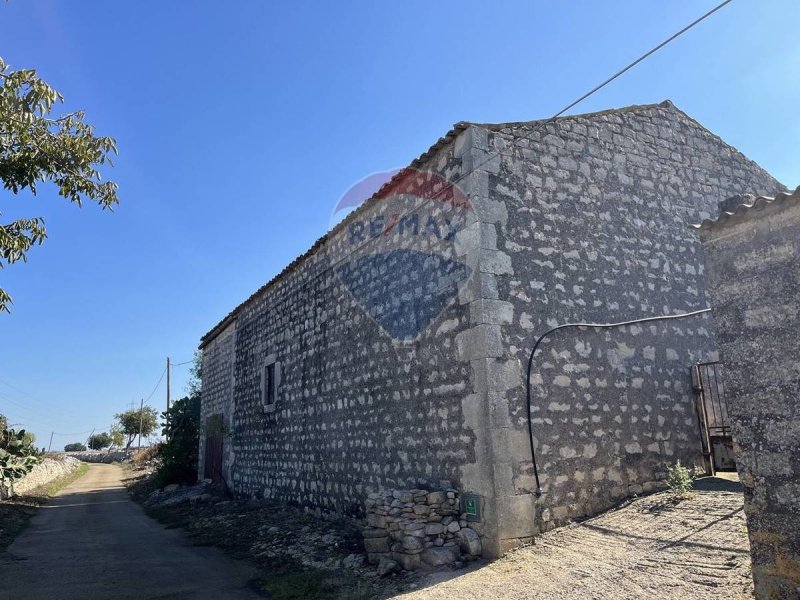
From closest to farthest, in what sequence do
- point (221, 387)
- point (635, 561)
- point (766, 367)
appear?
point (766, 367)
point (635, 561)
point (221, 387)

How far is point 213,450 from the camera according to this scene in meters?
17.0

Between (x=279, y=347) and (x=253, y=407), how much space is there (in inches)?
83.0

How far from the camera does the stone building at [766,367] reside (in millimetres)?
3615

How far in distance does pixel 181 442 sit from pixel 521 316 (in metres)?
17.1

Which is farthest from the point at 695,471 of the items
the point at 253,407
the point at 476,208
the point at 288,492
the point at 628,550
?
the point at 253,407

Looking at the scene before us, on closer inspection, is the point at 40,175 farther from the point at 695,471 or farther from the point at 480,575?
the point at 695,471

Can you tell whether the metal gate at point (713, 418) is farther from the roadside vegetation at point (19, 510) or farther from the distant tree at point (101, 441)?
the distant tree at point (101, 441)

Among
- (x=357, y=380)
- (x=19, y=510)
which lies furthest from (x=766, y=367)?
(x=19, y=510)

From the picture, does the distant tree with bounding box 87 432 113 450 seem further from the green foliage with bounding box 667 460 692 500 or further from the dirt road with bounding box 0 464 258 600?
the green foliage with bounding box 667 460 692 500

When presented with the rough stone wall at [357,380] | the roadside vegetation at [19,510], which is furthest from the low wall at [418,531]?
the roadside vegetation at [19,510]

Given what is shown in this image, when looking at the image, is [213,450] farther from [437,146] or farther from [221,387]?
[437,146]

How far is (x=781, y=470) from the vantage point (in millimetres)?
3646

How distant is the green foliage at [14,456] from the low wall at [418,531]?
12.4 meters

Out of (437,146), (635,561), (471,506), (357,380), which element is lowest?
(635,561)
